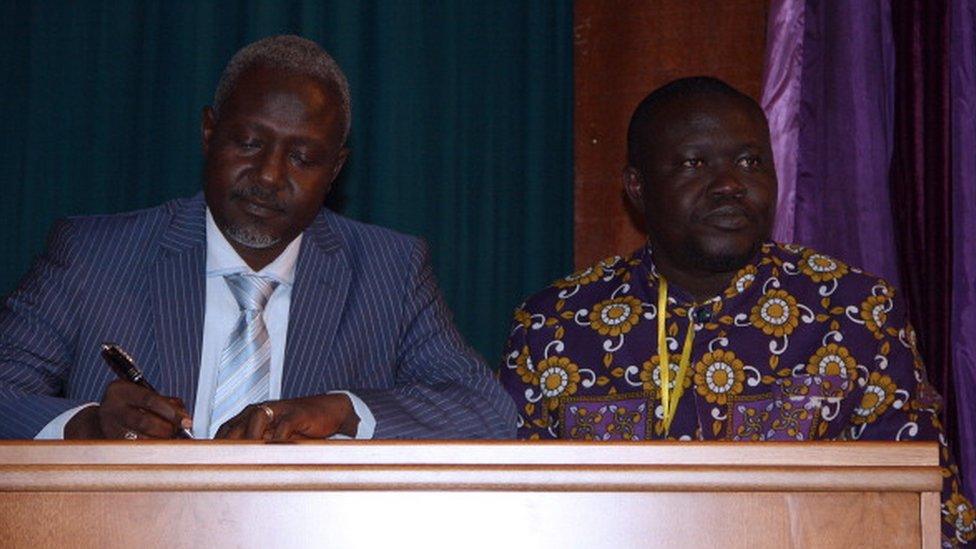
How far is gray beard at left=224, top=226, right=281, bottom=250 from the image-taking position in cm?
259

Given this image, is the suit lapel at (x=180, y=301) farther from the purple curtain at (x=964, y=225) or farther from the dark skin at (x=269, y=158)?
the purple curtain at (x=964, y=225)

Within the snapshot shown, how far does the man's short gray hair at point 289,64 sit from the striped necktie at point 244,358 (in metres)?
0.37

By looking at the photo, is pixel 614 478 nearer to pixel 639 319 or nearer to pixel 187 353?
pixel 187 353

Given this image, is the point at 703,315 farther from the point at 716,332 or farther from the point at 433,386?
the point at 433,386

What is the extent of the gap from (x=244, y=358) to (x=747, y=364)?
3.46 feet

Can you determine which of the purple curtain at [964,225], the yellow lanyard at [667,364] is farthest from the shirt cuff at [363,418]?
the purple curtain at [964,225]

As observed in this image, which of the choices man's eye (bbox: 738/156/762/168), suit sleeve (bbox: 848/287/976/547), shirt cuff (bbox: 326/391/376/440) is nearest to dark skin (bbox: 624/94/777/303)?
man's eye (bbox: 738/156/762/168)

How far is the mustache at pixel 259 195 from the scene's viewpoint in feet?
8.41

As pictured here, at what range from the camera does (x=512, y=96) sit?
3928 millimetres

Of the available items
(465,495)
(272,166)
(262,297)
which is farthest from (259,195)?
(465,495)

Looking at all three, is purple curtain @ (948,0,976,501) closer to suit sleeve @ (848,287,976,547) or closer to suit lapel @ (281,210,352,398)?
suit sleeve @ (848,287,976,547)

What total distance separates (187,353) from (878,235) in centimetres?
192

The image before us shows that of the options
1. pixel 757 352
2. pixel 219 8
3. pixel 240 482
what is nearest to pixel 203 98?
pixel 219 8

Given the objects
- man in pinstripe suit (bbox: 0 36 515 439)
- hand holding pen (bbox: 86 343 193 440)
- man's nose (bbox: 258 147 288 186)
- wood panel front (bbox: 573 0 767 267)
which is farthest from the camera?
wood panel front (bbox: 573 0 767 267)
